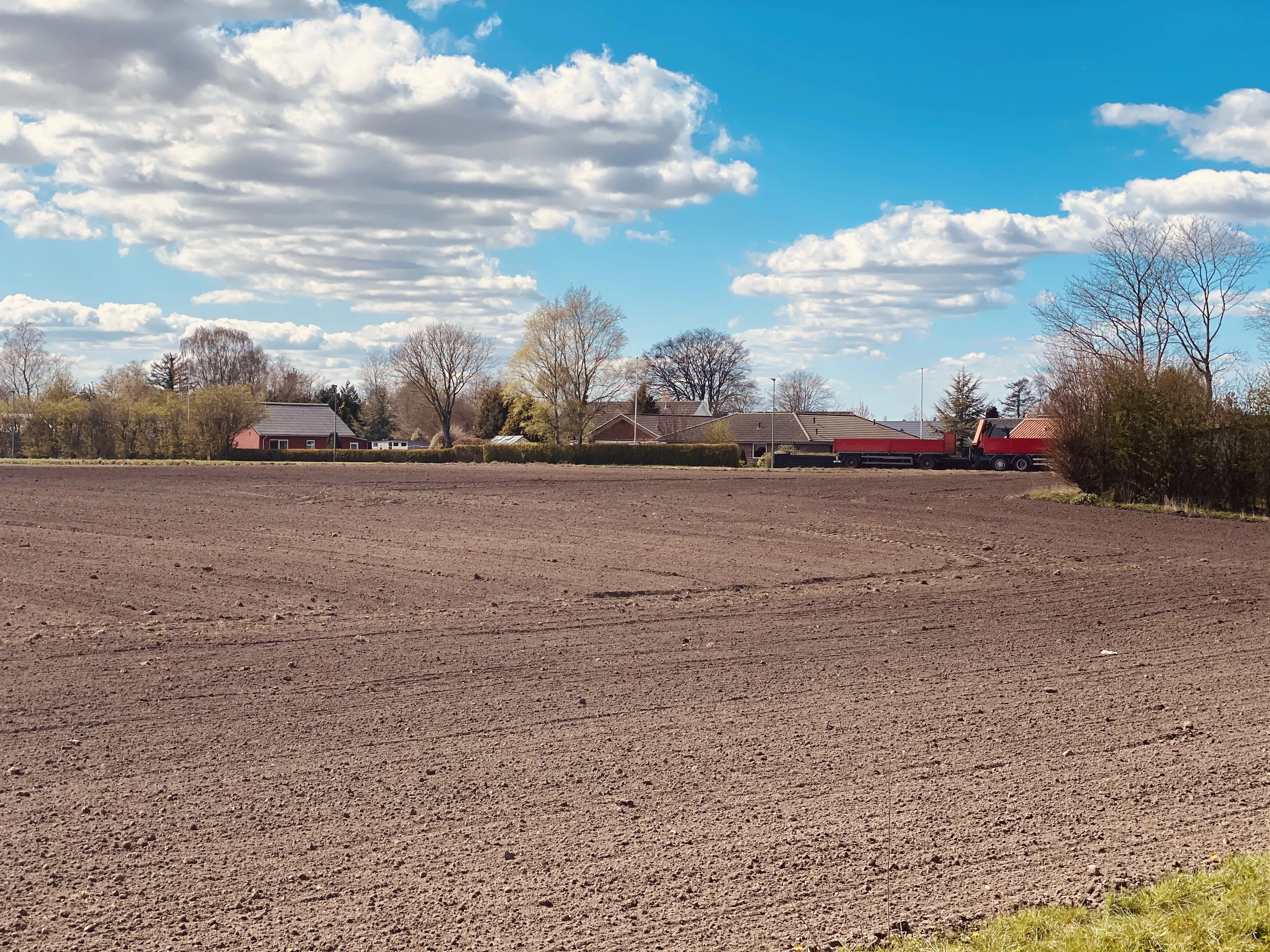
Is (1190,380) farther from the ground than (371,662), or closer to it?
farther from the ground

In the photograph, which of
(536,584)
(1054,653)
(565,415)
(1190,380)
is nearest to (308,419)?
(565,415)

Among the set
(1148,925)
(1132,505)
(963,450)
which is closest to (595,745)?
(1148,925)

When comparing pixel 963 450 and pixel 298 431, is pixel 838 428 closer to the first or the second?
pixel 963 450

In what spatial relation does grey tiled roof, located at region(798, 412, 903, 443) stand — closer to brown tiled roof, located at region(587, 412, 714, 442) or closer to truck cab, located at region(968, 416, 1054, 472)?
brown tiled roof, located at region(587, 412, 714, 442)

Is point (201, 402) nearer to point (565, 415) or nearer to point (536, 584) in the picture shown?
point (565, 415)

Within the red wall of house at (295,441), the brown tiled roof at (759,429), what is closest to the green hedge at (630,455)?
the red wall of house at (295,441)

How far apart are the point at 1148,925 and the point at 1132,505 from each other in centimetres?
2655

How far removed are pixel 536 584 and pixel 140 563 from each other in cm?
570

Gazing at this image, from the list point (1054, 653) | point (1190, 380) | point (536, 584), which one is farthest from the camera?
point (1190, 380)

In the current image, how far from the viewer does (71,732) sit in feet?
23.3

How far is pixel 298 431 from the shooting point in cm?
8919

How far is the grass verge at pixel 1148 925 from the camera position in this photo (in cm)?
416

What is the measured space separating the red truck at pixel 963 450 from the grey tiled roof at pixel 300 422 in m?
45.5

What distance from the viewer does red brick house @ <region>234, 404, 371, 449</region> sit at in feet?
284
